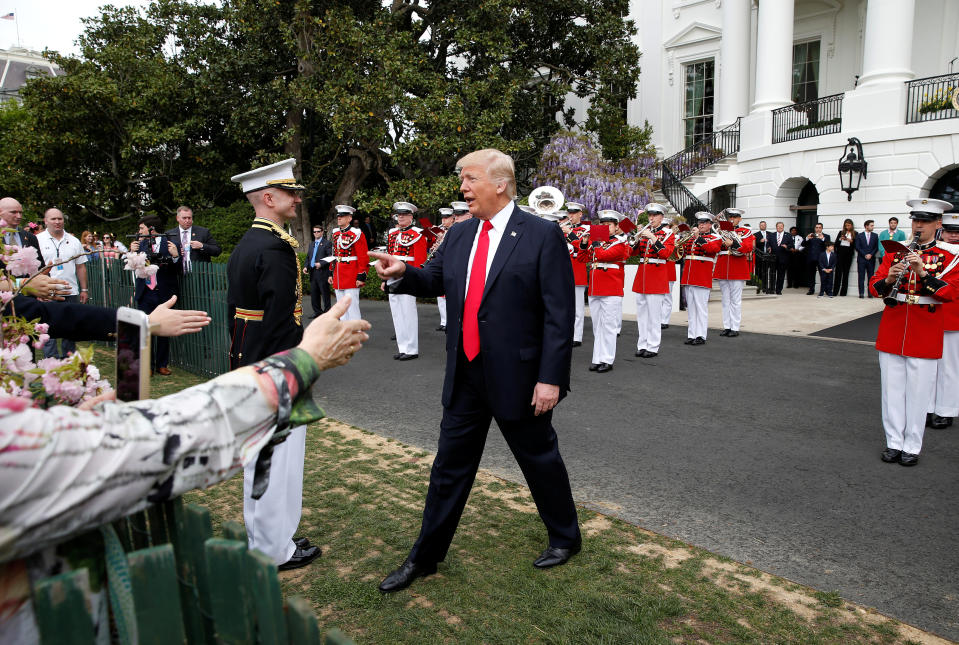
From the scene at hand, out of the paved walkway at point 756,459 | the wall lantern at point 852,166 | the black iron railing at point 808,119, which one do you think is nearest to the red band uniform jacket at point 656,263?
the paved walkway at point 756,459

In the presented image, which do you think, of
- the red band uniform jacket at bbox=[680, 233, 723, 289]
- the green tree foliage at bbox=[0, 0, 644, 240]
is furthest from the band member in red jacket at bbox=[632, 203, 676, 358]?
the green tree foliage at bbox=[0, 0, 644, 240]

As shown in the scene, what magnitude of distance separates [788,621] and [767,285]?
63.3ft

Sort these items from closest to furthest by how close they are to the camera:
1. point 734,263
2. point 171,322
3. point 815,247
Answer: point 171,322
point 734,263
point 815,247

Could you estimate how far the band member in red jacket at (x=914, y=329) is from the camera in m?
5.62

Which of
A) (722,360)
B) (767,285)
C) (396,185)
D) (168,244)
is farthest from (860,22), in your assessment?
(168,244)

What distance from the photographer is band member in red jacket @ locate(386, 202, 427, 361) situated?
34.7ft

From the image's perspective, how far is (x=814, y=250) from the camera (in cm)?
1973

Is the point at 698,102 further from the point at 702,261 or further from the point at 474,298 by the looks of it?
the point at 474,298

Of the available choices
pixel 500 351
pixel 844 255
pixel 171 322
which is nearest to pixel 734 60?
pixel 844 255

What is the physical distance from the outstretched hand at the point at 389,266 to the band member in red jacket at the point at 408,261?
6736 mm

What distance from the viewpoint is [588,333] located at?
43.5 ft

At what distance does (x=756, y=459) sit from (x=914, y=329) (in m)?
1.69

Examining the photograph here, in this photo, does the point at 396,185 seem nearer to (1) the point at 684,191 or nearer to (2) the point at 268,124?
(2) the point at 268,124

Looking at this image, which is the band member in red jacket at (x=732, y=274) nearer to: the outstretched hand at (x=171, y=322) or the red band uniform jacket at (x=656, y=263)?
the red band uniform jacket at (x=656, y=263)
